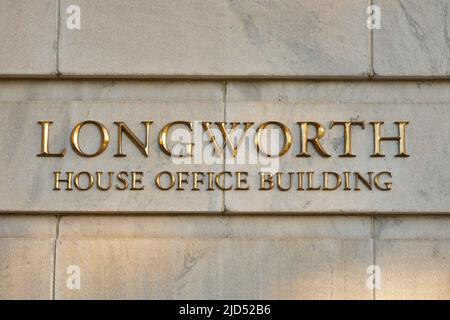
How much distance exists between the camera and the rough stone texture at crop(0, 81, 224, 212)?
10555 millimetres

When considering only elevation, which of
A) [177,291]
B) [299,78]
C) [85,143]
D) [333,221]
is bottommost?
[177,291]

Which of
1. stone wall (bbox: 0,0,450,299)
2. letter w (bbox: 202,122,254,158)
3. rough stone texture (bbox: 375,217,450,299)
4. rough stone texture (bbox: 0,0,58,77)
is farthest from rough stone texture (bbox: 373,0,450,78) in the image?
rough stone texture (bbox: 0,0,58,77)

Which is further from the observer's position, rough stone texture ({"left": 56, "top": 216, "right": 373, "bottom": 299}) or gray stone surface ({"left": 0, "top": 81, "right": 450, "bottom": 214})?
gray stone surface ({"left": 0, "top": 81, "right": 450, "bottom": 214})

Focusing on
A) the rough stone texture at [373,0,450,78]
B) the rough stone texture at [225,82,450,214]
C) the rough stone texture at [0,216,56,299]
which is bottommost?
the rough stone texture at [0,216,56,299]

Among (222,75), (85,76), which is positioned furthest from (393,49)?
(85,76)

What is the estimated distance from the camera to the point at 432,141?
416 inches

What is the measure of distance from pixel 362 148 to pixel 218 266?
1798 millimetres

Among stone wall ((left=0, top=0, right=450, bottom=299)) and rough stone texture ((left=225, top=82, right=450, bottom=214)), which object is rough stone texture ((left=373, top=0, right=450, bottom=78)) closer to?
stone wall ((left=0, top=0, right=450, bottom=299))

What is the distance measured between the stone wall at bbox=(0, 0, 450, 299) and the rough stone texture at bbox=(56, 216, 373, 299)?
0.01 meters

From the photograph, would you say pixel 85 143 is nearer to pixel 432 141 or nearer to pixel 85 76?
pixel 85 76

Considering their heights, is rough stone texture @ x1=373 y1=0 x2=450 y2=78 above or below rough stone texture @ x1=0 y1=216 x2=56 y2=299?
above

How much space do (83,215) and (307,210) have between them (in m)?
2.17

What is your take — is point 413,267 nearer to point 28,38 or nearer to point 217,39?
point 217,39

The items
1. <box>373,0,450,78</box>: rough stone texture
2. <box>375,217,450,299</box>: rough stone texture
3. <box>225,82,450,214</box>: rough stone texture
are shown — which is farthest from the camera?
<box>373,0,450,78</box>: rough stone texture
